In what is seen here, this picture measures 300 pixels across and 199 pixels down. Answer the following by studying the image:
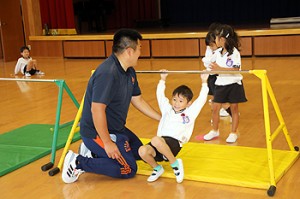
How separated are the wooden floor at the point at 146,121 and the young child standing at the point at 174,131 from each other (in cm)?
14

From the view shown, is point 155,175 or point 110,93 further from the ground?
point 110,93

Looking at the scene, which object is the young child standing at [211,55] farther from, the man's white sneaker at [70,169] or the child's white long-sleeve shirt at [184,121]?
the man's white sneaker at [70,169]

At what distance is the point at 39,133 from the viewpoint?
504cm

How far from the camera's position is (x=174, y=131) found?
362cm

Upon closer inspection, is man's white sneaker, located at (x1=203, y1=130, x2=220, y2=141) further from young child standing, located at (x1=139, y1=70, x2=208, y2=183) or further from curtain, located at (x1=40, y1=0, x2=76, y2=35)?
curtain, located at (x1=40, y1=0, x2=76, y2=35)

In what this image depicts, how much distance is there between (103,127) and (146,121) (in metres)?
2.06

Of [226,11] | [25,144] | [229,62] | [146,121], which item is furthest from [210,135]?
[226,11]

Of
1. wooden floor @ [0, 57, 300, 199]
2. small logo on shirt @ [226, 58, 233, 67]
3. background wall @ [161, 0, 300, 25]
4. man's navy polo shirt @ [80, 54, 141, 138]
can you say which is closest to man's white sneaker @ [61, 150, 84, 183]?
wooden floor @ [0, 57, 300, 199]

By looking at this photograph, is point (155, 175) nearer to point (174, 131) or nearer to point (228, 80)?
point (174, 131)

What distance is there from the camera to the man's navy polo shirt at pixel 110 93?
3316 millimetres

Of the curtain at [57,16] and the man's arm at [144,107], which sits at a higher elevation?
the curtain at [57,16]

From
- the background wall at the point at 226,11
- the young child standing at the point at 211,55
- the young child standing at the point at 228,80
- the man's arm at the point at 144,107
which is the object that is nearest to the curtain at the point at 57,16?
the background wall at the point at 226,11

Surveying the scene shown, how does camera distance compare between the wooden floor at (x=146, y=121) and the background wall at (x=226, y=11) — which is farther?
the background wall at (x=226, y=11)

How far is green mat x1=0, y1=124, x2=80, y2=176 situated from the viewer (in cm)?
415
